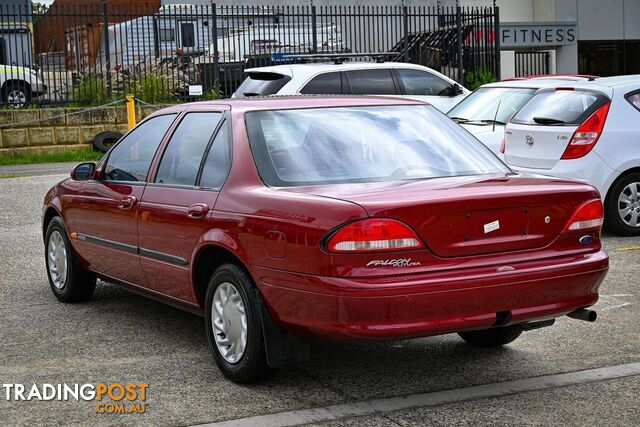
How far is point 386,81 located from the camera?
56.0ft

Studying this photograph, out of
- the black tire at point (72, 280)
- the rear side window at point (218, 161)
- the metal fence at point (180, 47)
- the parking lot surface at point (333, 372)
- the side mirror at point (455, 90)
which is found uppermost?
the metal fence at point (180, 47)

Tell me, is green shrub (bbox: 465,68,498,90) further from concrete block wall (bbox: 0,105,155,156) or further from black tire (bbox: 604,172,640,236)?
black tire (bbox: 604,172,640,236)

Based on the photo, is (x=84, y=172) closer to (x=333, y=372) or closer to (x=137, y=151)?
(x=137, y=151)

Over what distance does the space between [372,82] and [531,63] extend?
19.2 meters

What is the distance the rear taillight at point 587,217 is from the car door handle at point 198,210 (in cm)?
191

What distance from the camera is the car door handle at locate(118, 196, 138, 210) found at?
695 centimetres

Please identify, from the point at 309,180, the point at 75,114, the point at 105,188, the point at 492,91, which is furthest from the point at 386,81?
the point at 309,180

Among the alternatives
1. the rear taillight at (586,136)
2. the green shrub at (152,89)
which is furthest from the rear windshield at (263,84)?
the green shrub at (152,89)

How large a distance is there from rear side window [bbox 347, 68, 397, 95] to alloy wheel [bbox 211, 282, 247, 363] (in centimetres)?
1102

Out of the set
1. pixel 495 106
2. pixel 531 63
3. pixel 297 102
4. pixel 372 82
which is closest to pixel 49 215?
pixel 297 102

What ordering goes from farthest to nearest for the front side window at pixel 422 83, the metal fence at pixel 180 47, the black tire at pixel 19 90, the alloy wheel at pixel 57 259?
1. the metal fence at pixel 180 47
2. the black tire at pixel 19 90
3. the front side window at pixel 422 83
4. the alloy wheel at pixel 57 259

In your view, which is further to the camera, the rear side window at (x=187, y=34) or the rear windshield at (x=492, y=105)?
the rear side window at (x=187, y=34)

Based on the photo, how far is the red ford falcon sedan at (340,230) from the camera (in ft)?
17.1

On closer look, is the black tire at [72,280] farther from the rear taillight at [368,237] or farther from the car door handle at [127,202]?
the rear taillight at [368,237]
